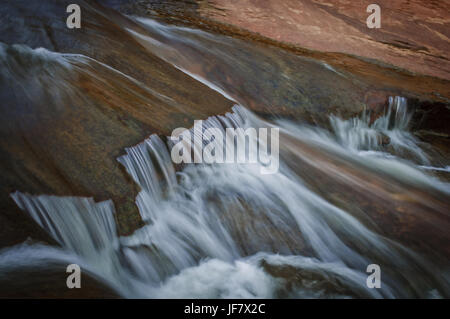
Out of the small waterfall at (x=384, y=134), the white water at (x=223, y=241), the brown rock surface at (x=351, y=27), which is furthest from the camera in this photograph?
the brown rock surface at (x=351, y=27)

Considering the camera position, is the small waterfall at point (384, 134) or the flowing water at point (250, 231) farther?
the small waterfall at point (384, 134)

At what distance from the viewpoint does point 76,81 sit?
13.1 feet

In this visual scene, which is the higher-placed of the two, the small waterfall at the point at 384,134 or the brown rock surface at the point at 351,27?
the brown rock surface at the point at 351,27

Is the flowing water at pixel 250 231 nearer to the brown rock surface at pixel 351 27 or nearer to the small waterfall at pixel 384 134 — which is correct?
the small waterfall at pixel 384 134

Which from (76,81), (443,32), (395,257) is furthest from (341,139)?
(443,32)

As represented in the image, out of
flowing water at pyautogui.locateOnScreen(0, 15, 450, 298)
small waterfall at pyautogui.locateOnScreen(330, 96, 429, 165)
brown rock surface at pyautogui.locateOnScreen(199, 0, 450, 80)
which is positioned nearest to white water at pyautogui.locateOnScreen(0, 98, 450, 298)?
flowing water at pyautogui.locateOnScreen(0, 15, 450, 298)

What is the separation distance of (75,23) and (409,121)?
4.59 metres

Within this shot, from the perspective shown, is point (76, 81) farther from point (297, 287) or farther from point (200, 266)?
point (297, 287)

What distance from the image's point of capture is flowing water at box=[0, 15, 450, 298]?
3.13m

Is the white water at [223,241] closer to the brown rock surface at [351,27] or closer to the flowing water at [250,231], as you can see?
the flowing water at [250,231]

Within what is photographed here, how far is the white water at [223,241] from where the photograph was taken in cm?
312

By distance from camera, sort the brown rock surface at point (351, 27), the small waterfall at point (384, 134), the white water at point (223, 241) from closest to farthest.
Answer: the white water at point (223, 241) → the small waterfall at point (384, 134) → the brown rock surface at point (351, 27)

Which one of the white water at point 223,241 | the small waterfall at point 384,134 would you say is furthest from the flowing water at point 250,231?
the small waterfall at point 384,134

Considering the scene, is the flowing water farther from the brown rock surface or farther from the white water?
the brown rock surface
